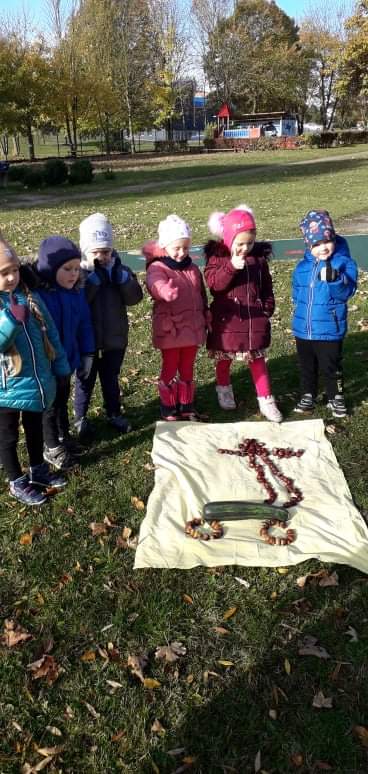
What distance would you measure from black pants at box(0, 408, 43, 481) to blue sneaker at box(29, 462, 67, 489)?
0.16 feet

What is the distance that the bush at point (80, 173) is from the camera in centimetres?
2580

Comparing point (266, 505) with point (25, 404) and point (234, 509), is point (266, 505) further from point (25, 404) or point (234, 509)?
point (25, 404)

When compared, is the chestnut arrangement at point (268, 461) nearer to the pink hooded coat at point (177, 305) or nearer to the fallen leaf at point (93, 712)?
the pink hooded coat at point (177, 305)

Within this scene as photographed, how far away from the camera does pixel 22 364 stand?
3.57 meters

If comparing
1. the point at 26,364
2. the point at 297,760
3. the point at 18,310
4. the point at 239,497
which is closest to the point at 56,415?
the point at 26,364

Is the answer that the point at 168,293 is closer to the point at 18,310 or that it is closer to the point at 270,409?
the point at 18,310

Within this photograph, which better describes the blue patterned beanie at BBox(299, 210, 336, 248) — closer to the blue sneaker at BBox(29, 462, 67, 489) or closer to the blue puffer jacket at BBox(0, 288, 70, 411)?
the blue puffer jacket at BBox(0, 288, 70, 411)

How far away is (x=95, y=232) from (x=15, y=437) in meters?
1.55

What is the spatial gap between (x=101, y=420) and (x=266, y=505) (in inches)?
80.0

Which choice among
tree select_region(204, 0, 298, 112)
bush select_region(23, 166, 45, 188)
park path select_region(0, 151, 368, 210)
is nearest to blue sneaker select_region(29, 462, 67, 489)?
park path select_region(0, 151, 368, 210)

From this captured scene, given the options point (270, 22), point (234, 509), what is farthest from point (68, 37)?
point (234, 509)

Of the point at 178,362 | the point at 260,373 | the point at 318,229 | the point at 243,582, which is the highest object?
the point at 318,229

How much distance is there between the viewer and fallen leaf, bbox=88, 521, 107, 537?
3.64m

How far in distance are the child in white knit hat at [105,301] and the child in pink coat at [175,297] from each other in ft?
0.70
